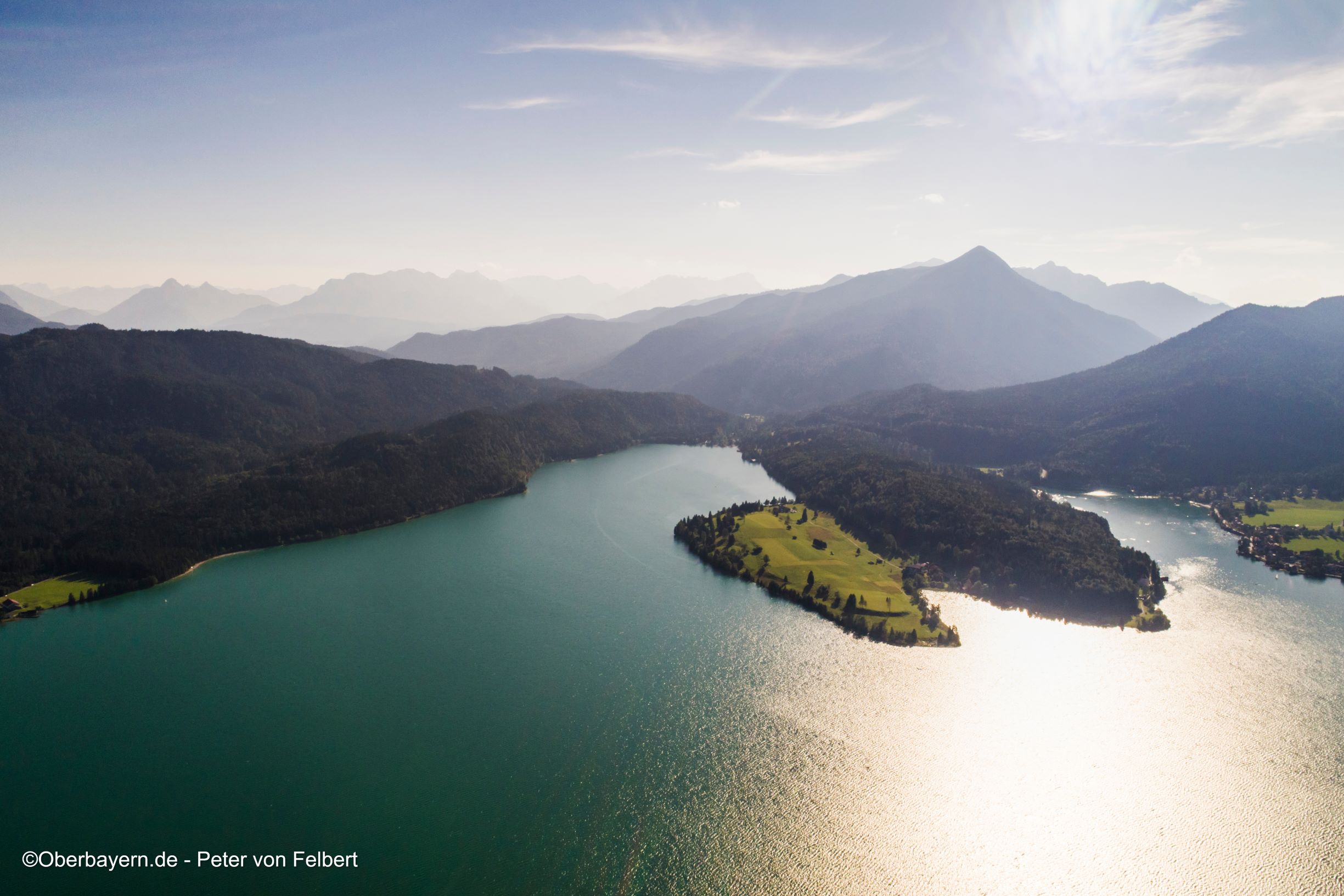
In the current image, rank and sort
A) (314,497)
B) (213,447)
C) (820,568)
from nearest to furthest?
1. (820,568)
2. (314,497)
3. (213,447)

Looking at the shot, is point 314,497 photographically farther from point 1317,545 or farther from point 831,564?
point 1317,545

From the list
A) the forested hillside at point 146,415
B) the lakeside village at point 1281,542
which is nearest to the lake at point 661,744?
the lakeside village at point 1281,542

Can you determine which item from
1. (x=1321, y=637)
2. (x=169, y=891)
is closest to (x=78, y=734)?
(x=169, y=891)

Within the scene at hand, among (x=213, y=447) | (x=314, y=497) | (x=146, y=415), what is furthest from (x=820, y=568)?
(x=146, y=415)

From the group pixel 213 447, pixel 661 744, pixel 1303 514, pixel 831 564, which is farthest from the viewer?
pixel 213 447

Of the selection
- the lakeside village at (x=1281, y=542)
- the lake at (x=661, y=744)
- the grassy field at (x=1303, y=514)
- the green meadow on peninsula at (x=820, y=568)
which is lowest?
the lake at (x=661, y=744)

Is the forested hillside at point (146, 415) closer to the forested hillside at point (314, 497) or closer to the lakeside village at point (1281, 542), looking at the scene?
the forested hillside at point (314, 497)

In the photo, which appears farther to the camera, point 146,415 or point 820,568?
point 146,415

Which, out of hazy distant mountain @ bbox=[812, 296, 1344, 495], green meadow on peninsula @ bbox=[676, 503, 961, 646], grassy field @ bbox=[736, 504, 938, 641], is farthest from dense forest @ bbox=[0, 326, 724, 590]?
hazy distant mountain @ bbox=[812, 296, 1344, 495]
